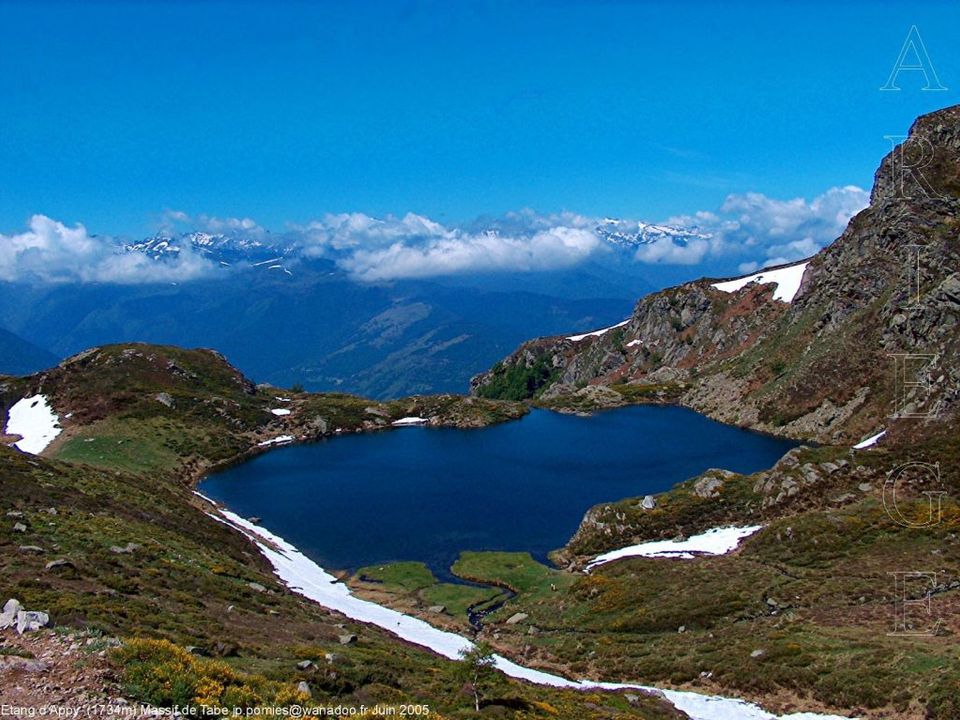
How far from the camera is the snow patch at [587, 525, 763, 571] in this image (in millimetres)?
54125

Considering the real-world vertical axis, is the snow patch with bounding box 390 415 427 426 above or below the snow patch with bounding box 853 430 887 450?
above

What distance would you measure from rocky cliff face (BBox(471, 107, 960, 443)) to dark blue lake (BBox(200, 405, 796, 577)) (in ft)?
32.1

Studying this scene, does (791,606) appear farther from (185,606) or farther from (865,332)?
(865,332)

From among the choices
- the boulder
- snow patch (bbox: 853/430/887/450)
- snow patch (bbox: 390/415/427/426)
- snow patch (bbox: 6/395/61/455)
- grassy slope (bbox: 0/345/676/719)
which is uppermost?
snow patch (bbox: 6/395/61/455)

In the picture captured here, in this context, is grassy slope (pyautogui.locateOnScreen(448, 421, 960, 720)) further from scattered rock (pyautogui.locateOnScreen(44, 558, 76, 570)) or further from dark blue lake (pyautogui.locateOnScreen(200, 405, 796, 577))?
scattered rock (pyautogui.locateOnScreen(44, 558, 76, 570))

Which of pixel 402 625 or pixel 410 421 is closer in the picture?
pixel 402 625

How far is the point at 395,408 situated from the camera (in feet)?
467

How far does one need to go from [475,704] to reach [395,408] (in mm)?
118225

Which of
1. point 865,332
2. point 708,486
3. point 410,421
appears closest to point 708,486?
point 708,486

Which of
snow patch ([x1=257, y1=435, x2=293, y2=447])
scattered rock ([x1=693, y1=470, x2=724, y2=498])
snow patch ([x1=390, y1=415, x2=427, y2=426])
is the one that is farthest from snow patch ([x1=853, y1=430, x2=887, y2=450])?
snow patch ([x1=257, y1=435, x2=293, y2=447])

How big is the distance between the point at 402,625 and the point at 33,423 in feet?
287

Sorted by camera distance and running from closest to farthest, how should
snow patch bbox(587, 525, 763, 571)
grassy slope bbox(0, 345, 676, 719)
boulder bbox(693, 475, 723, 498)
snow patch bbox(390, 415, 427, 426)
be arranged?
grassy slope bbox(0, 345, 676, 719) < snow patch bbox(587, 525, 763, 571) < boulder bbox(693, 475, 723, 498) < snow patch bbox(390, 415, 427, 426)

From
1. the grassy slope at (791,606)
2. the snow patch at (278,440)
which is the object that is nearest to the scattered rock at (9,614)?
the grassy slope at (791,606)

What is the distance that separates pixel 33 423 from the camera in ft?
355
